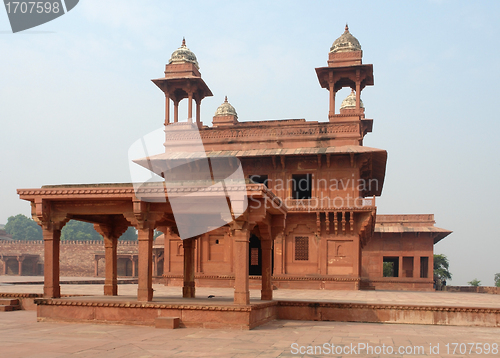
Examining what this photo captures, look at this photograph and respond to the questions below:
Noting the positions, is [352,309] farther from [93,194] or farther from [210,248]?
[210,248]

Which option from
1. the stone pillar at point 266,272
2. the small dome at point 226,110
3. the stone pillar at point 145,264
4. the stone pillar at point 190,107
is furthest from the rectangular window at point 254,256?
→ the stone pillar at point 145,264

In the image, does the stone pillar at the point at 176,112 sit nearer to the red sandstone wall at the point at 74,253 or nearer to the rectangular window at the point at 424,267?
the rectangular window at the point at 424,267

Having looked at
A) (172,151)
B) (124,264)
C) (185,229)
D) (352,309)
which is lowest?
(124,264)

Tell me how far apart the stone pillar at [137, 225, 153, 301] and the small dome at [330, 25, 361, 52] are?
16.1 meters

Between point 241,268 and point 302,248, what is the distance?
500 inches

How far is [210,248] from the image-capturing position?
2420 centimetres

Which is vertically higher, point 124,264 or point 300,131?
point 300,131

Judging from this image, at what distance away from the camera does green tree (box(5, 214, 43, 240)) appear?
9781 cm


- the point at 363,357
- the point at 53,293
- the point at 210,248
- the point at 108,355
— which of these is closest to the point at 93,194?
the point at 53,293

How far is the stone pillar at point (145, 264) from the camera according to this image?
11.3 meters

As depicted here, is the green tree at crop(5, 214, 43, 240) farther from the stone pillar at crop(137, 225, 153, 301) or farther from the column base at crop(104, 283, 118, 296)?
the stone pillar at crop(137, 225, 153, 301)

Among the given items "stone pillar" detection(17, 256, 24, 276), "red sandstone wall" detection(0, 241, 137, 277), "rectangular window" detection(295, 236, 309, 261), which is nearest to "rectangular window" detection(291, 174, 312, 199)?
"rectangular window" detection(295, 236, 309, 261)

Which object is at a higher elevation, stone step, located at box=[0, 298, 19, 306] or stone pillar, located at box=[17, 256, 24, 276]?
stone step, located at box=[0, 298, 19, 306]

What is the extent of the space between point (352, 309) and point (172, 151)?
14272 mm
